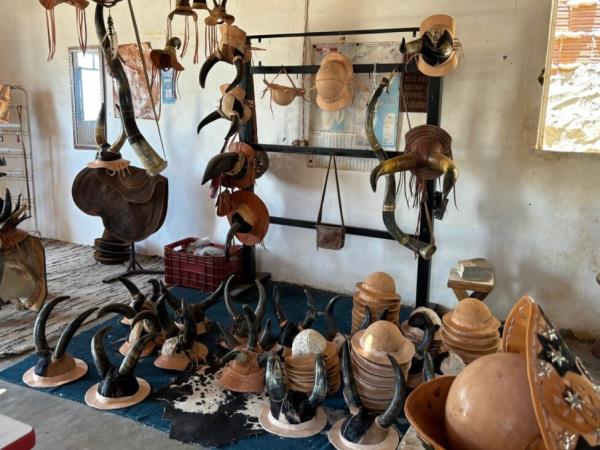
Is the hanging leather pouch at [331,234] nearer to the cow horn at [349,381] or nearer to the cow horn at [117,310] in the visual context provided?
the cow horn at [117,310]

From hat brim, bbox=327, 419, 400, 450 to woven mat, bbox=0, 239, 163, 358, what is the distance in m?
1.88

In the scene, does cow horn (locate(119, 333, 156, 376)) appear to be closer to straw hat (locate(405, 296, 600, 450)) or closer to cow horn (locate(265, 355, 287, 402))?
cow horn (locate(265, 355, 287, 402))

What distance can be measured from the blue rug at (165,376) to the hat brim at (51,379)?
0.03 meters

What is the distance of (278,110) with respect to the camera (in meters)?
3.91

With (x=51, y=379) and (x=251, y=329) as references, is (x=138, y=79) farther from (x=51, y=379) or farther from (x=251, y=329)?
(x=251, y=329)

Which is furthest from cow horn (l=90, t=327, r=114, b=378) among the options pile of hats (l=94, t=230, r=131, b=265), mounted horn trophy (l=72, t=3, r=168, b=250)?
pile of hats (l=94, t=230, r=131, b=265)

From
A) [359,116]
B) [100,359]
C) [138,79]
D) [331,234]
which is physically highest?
[138,79]

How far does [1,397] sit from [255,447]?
4.26 ft

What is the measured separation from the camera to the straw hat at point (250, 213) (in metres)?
3.53

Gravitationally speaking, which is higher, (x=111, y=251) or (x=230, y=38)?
(x=230, y=38)

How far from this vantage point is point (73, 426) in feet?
7.19

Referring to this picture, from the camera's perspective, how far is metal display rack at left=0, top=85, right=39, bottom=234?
16.7 feet

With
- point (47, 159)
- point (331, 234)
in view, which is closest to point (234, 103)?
point (331, 234)

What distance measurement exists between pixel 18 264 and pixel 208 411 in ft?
5.72
